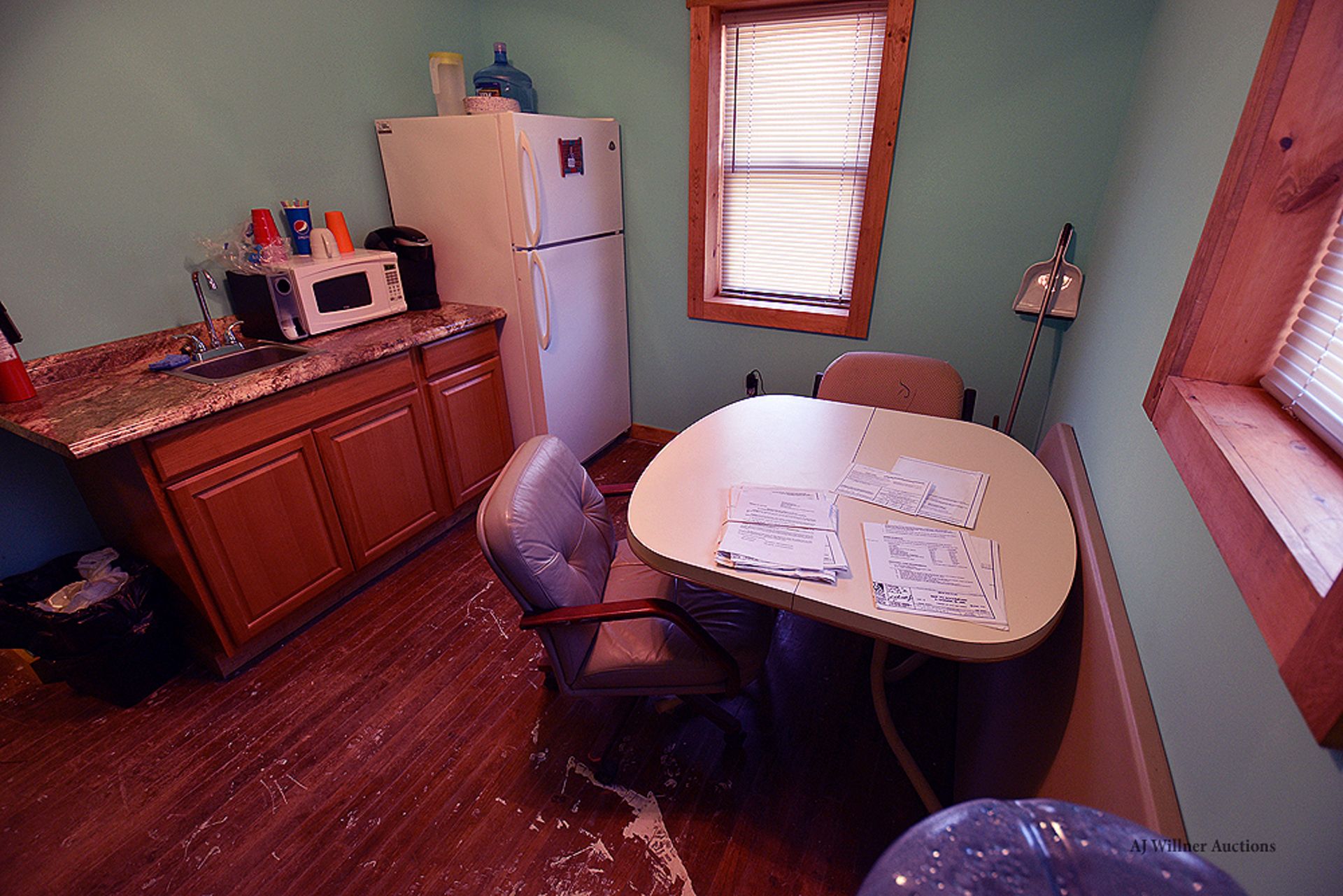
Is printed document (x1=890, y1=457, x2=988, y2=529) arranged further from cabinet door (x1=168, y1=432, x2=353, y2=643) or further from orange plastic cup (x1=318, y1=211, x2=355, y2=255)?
orange plastic cup (x1=318, y1=211, x2=355, y2=255)

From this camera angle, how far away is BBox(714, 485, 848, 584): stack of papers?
3.88 ft

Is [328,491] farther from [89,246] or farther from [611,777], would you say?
Result: [611,777]

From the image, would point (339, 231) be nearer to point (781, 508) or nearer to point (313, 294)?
point (313, 294)

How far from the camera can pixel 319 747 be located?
1.74 metres

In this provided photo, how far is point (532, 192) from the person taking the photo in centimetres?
245

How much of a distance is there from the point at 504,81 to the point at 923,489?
2718mm

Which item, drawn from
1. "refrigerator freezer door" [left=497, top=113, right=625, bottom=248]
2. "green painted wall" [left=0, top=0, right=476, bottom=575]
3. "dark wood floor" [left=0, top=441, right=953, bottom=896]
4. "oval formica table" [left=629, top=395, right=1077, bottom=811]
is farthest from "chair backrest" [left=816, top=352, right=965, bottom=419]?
"green painted wall" [left=0, top=0, right=476, bottom=575]

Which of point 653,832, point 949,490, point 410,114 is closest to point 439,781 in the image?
point 653,832

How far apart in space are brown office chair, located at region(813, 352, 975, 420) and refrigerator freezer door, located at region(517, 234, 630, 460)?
1.28m

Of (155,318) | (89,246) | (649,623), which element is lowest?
(649,623)

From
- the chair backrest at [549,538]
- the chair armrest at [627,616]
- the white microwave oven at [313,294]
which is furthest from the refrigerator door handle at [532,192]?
the chair armrest at [627,616]

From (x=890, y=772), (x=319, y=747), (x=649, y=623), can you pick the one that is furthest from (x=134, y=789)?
(x=890, y=772)

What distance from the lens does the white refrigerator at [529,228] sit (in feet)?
8.00

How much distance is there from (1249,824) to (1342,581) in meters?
0.28
